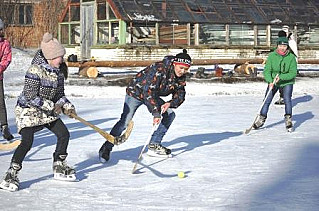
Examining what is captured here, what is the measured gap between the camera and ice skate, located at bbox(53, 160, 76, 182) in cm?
680

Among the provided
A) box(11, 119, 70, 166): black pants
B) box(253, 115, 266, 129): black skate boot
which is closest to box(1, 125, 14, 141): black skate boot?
box(11, 119, 70, 166): black pants

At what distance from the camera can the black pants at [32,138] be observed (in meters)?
6.55

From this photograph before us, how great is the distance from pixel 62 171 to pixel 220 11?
25.4 metres

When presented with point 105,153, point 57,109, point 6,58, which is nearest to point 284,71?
point 105,153

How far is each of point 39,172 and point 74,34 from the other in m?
25.8

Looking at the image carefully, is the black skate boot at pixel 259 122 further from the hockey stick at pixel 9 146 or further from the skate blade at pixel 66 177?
the skate blade at pixel 66 177

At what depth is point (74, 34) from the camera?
32656 millimetres

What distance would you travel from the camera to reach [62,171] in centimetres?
682

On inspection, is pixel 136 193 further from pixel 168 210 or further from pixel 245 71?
pixel 245 71

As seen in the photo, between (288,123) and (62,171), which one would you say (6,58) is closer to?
(62,171)

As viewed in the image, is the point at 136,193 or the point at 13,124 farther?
the point at 13,124

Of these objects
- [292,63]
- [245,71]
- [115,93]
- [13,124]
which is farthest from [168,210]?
[245,71]

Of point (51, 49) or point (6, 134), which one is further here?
point (6, 134)

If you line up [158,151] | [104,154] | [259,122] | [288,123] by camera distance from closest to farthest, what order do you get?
[104,154], [158,151], [288,123], [259,122]
